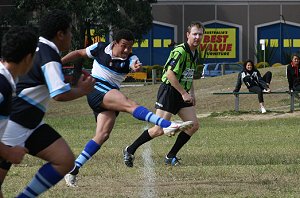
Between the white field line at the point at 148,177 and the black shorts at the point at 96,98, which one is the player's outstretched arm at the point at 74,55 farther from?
the white field line at the point at 148,177

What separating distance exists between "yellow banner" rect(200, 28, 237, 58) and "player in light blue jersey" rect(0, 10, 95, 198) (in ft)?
195

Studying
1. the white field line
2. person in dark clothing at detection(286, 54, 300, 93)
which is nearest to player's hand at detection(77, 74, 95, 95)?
the white field line

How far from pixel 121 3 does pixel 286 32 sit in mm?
16811

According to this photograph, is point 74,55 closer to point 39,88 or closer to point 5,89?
point 39,88

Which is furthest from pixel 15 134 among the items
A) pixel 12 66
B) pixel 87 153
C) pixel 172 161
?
pixel 172 161

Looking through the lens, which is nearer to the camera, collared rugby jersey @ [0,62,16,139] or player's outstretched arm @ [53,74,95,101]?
collared rugby jersey @ [0,62,16,139]

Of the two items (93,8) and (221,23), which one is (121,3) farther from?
Result: (221,23)

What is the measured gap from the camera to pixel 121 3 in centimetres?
5556

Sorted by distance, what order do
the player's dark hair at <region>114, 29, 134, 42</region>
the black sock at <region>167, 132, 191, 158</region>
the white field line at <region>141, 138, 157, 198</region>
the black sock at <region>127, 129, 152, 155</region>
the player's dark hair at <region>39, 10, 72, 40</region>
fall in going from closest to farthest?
the player's dark hair at <region>39, 10, 72, 40</region>
the white field line at <region>141, 138, 157, 198</region>
the player's dark hair at <region>114, 29, 134, 42</region>
the black sock at <region>127, 129, 152, 155</region>
the black sock at <region>167, 132, 191, 158</region>

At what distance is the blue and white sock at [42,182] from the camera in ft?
24.4

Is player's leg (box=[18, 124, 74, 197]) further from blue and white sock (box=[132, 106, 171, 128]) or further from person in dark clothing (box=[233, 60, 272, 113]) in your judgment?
person in dark clothing (box=[233, 60, 272, 113])

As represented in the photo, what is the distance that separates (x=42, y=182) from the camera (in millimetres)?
7496

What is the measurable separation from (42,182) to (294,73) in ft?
66.3

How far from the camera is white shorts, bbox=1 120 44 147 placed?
7.41 m
